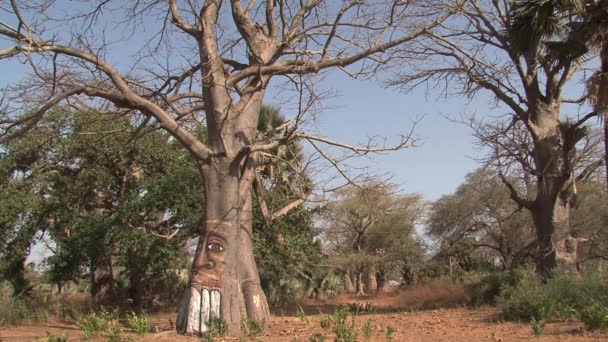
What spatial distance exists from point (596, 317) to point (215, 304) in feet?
17.4

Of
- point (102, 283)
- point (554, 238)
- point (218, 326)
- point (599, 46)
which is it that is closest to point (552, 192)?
point (554, 238)

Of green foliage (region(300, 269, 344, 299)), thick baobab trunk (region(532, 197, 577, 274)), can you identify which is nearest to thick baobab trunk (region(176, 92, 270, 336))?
thick baobab trunk (region(532, 197, 577, 274))

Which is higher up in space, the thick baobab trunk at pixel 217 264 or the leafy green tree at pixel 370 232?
the leafy green tree at pixel 370 232

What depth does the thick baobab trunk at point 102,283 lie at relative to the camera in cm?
1844

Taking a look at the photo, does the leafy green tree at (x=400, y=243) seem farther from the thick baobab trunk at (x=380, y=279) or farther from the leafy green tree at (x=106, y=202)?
the leafy green tree at (x=106, y=202)

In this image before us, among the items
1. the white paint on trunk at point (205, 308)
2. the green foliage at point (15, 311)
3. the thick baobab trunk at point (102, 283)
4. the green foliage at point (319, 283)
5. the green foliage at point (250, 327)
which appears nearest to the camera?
the white paint on trunk at point (205, 308)

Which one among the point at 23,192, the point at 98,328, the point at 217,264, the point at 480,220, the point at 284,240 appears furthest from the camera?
the point at 480,220

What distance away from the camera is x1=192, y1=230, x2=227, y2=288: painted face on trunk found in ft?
29.2

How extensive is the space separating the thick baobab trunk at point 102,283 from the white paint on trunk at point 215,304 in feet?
35.1

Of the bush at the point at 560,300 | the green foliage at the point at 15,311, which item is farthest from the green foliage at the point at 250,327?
the green foliage at the point at 15,311

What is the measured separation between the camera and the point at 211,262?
8.97 meters

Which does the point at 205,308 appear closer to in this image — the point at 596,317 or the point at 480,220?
the point at 596,317

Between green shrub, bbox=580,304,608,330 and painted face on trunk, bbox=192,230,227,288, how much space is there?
518 centimetres

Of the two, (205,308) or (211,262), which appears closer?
(205,308)
